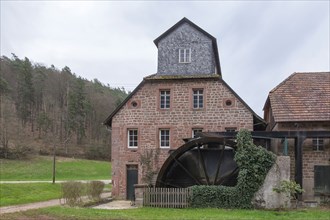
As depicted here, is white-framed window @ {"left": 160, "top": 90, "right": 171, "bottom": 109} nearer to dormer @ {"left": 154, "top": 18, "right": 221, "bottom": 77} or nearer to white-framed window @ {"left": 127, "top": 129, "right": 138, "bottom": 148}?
dormer @ {"left": 154, "top": 18, "right": 221, "bottom": 77}

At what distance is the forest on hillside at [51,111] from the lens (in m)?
68.6

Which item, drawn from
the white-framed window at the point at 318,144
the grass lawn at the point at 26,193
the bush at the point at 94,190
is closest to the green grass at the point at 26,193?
the grass lawn at the point at 26,193

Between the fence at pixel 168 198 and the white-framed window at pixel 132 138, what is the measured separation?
690 cm

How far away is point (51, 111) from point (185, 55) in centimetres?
→ 5932

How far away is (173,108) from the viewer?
26.5 m

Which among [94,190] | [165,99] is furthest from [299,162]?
[94,190]

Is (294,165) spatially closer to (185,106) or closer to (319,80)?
(319,80)

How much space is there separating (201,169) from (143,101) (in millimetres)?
6478

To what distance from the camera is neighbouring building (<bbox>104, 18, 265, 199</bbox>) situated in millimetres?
25922

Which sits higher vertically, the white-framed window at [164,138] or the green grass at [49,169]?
the white-framed window at [164,138]

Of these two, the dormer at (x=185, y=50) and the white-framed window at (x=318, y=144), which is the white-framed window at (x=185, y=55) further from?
the white-framed window at (x=318, y=144)

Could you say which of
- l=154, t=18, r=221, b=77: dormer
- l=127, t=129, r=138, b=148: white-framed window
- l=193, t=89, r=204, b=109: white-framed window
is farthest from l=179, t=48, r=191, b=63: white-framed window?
l=127, t=129, r=138, b=148: white-framed window

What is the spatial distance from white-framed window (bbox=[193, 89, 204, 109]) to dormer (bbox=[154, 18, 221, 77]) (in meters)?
1.09

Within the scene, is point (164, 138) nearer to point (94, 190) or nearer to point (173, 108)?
point (173, 108)
